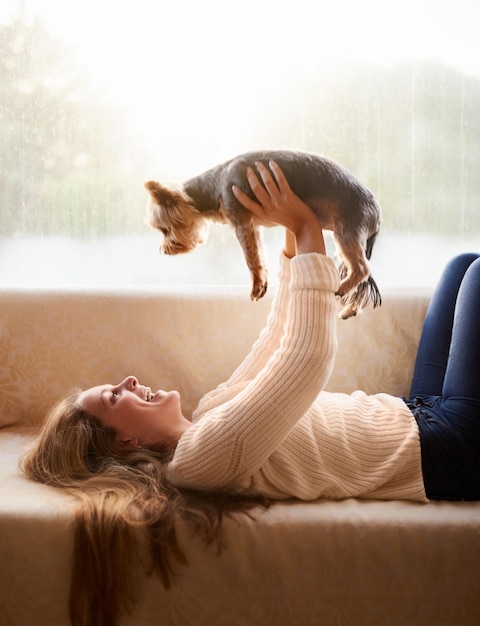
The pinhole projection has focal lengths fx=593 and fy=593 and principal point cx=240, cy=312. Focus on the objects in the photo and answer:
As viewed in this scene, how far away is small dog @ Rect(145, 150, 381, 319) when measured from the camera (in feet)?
3.90

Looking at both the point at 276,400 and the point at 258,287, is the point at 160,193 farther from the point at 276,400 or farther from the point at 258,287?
the point at 276,400

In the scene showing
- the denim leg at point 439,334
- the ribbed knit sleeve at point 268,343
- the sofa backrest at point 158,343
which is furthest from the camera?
the sofa backrest at point 158,343

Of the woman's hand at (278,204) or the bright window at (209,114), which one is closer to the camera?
the woman's hand at (278,204)

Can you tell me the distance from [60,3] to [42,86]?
325 mm

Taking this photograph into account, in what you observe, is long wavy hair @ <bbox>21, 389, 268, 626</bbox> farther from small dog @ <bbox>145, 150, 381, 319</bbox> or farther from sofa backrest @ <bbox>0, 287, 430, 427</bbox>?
sofa backrest @ <bbox>0, 287, 430, 427</bbox>

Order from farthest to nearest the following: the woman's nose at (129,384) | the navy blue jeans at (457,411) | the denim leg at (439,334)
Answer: the denim leg at (439,334), the woman's nose at (129,384), the navy blue jeans at (457,411)

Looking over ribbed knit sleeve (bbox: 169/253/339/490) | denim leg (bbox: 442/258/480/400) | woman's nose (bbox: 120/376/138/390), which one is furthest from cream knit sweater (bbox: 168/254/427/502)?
woman's nose (bbox: 120/376/138/390)

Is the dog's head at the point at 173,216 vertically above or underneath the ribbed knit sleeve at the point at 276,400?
above

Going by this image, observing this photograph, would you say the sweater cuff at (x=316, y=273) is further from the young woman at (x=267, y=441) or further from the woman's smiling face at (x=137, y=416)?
the woman's smiling face at (x=137, y=416)

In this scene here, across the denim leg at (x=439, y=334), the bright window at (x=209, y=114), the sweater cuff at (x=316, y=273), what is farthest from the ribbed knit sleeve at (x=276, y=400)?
the bright window at (x=209, y=114)

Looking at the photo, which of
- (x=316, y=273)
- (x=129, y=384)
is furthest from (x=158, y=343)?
(x=316, y=273)

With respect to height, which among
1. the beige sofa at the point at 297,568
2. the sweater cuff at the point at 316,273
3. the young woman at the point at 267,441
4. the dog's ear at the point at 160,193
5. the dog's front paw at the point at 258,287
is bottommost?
the beige sofa at the point at 297,568

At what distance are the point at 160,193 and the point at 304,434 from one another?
62 centimetres

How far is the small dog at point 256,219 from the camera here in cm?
119
